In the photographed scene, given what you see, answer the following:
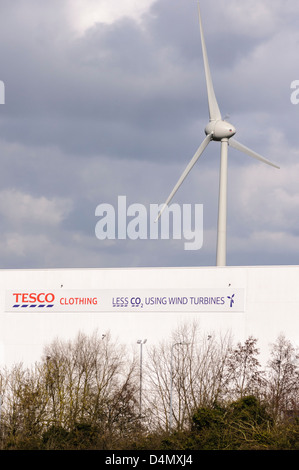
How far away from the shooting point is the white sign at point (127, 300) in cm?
7500

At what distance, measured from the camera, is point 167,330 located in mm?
75500

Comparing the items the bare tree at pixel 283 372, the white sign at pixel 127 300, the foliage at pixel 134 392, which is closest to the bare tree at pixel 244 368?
the foliage at pixel 134 392

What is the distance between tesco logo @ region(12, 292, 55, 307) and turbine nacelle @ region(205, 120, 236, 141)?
58.4ft

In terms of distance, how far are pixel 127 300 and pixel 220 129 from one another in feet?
48.4

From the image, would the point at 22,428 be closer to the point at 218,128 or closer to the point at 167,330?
the point at 167,330

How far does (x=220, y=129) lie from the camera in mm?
74000

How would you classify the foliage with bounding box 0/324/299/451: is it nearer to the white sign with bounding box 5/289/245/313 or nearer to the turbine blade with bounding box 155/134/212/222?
the white sign with bounding box 5/289/245/313

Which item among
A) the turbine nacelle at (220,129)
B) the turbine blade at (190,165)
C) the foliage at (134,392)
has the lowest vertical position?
the foliage at (134,392)

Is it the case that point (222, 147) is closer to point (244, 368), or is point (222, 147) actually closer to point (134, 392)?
point (244, 368)

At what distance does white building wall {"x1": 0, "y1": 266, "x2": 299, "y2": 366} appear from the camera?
242 feet

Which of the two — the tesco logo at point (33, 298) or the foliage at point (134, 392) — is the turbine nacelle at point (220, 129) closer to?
the foliage at point (134, 392)

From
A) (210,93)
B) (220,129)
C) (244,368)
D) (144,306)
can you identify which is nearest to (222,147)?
(220,129)

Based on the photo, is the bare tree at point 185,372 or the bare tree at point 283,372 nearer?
the bare tree at point 185,372
